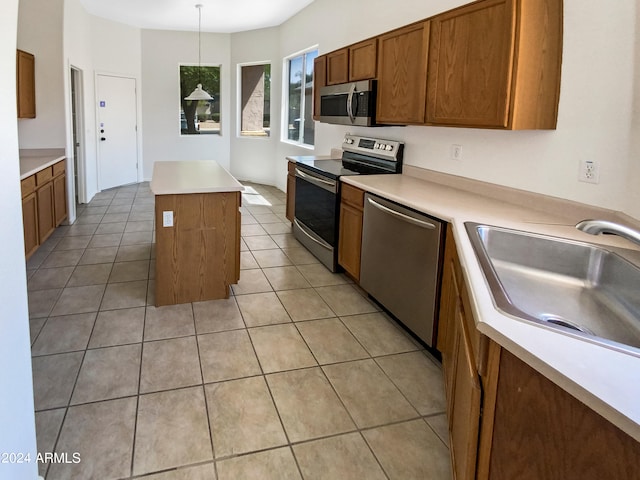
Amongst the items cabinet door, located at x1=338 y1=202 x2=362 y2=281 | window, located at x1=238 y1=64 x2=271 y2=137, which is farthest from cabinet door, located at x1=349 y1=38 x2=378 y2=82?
window, located at x1=238 y1=64 x2=271 y2=137

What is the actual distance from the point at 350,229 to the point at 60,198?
3.54 m

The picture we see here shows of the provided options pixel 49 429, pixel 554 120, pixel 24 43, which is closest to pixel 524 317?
pixel 554 120

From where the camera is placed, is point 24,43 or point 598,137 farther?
point 24,43

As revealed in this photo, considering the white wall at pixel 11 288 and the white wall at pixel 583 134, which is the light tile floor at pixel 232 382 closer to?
the white wall at pixel 11 288

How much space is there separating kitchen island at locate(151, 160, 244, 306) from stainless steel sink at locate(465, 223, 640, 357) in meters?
1.83

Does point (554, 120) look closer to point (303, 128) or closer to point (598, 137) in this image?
point (598, 137)

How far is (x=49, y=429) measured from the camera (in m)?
2.04

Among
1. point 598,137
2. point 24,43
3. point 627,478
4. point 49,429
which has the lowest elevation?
point 49,429

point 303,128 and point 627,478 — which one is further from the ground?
point 303,128

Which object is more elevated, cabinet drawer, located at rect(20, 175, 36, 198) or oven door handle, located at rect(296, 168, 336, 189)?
oven door handle, located at rect(296, 168, 336, 189)

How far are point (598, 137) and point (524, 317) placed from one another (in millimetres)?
1489

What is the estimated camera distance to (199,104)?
903 centimetres

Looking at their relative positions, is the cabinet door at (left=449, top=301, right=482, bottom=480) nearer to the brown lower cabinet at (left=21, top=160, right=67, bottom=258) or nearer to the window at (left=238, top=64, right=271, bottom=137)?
the brown lower cabinet at (left=21, top=160, right=67, bottom=258)

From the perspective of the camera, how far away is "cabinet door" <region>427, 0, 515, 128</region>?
2453 millimetres
